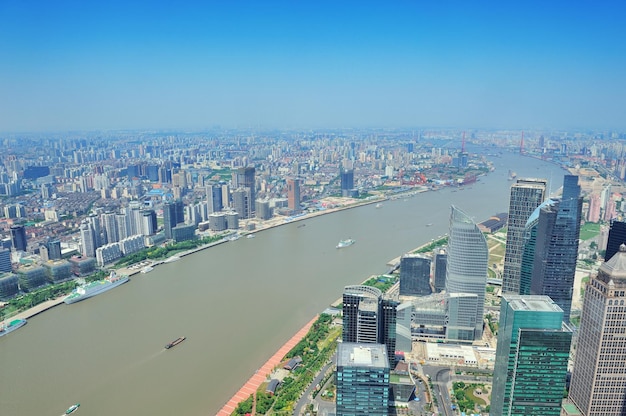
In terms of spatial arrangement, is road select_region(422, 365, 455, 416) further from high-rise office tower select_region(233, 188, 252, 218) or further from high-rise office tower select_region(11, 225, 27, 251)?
high-rise office tower select_region(233, 188, 252, 218)

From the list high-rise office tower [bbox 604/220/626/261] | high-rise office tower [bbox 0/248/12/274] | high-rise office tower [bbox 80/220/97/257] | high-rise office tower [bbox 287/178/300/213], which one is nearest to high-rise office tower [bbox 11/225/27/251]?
high-rise office tower [bbox 80/220/97/257]

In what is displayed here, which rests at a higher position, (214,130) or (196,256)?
(214,130)

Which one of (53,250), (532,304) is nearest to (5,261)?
(53,250)

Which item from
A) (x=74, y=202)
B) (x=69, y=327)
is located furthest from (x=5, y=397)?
(x=74, y=202)

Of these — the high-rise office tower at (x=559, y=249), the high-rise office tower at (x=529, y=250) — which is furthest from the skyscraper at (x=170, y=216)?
the high-rise office tower at (x=559, y=249)

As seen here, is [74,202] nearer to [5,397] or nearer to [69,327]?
[69,327]

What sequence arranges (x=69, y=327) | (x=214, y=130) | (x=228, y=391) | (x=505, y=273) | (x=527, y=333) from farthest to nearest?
(x=214, y=130), (x=505, y=273), (x=69, y=327), (x=228, y=391), (x=527, y=333)
